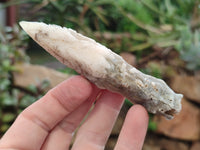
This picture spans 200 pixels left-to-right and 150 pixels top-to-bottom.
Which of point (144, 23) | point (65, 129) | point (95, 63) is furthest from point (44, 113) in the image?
point (144, 23)

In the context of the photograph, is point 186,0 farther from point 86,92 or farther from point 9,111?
point 9,111

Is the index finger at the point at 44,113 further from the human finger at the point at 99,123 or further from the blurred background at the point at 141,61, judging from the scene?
the blurred background at the point at 141,61

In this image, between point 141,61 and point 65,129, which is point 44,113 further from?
point 141,61

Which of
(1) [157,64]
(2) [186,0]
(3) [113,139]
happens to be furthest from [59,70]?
(2) [186,0]

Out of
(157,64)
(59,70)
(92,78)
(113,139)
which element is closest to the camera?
(92,78)

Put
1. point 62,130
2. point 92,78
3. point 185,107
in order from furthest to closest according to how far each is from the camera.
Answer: point 185,107, point 62,130, point 92,78

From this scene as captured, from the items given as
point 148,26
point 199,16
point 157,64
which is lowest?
point 157,64

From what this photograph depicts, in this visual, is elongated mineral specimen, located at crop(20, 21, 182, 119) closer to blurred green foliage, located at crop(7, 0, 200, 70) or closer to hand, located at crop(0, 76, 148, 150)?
hand, located at crop(0, 76, 148, 150)
